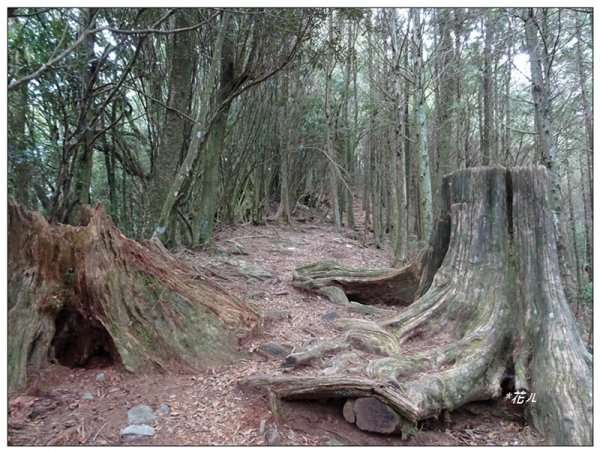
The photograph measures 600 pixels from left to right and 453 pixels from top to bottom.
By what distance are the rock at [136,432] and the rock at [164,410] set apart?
162 millimetres

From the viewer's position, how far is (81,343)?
3312mm

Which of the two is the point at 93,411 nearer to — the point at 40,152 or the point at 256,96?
the point at 40,152

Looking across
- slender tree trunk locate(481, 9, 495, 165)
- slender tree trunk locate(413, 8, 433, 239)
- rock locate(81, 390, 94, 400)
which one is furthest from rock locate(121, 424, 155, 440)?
slender tree trunk locate(481, 9, 495, 165)

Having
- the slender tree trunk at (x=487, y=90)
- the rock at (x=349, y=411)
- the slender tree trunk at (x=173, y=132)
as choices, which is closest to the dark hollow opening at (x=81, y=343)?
the rock at (x=349, y=411)

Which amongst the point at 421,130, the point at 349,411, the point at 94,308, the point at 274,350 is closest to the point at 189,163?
the point at 94,308

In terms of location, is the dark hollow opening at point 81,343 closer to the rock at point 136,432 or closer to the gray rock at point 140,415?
the gray rock at point 140,415

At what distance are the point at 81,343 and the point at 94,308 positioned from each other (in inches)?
14.4

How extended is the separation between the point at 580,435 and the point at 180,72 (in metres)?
8.21

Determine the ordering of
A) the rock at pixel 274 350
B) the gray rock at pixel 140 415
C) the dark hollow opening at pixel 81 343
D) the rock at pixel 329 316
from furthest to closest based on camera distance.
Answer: the rock at pixel 329 316 < the rock at pixel 274 350 < the dark hollow opening at pixel 81 343 < the gray rock at pixel 140 415

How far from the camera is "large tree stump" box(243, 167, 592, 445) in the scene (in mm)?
2979

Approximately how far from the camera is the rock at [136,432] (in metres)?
2.47

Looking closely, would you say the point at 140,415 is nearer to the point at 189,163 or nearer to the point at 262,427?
the point at 262,427
